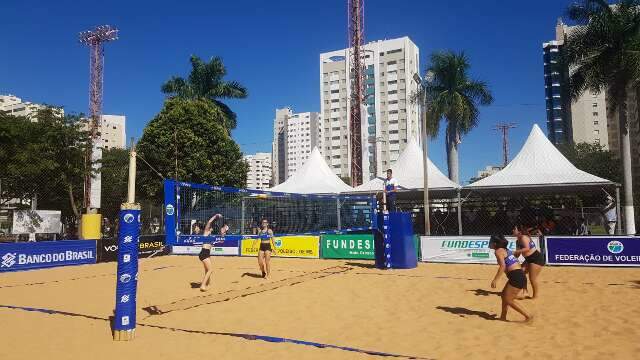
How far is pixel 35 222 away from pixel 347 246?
710 inches

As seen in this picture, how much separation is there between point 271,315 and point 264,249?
4.61 metres

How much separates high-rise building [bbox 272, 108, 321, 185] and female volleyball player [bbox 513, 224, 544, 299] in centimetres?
14350

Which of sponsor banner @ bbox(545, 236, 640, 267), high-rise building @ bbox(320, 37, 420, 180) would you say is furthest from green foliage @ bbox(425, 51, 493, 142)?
high-rise building @ bbox(320, 37, 420, 180)

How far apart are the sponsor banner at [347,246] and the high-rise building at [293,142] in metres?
134

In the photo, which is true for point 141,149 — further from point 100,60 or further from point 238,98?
point 100,60

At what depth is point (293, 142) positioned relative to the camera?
159m

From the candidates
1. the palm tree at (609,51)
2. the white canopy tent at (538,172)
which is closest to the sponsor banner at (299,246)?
the white canopy tent at (538,172)

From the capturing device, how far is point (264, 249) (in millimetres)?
12906

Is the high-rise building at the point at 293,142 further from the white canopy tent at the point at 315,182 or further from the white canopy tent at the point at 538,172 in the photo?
the white canopy tent at the point at 538,172

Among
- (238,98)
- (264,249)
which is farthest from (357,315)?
(238,98)

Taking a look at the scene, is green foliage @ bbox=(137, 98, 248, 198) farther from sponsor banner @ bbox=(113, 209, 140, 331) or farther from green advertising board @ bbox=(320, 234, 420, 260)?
sponsor banner @ bbox=(113, 209, 140, 331)

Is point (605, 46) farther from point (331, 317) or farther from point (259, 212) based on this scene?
point (331, 317)

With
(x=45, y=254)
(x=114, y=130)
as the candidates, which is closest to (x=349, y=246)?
(x=45, y=254)

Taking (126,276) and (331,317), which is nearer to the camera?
(126,276)
